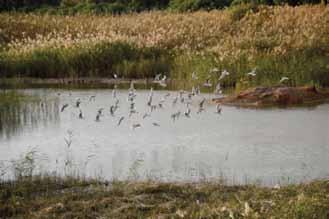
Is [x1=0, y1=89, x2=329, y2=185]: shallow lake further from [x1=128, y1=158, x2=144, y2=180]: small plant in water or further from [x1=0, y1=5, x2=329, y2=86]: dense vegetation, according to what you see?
[x1=0, y1=5, x2=329, y2=86]: dense vegetation

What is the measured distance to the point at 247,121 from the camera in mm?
10578

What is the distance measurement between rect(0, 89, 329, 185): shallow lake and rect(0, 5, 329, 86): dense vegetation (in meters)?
2.92

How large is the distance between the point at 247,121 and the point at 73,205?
4.64 metres

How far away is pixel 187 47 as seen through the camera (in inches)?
695

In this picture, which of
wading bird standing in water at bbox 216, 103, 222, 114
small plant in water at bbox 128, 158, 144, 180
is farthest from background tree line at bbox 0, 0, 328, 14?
small plant in water at bbox 128, 158, 144, 180

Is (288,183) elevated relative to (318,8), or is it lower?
lower

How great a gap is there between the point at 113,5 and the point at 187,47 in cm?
1553

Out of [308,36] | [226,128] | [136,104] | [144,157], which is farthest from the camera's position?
[308,36]

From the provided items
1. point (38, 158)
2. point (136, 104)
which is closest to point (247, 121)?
point (136, 104)

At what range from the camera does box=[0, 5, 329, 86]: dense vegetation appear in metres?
14.9

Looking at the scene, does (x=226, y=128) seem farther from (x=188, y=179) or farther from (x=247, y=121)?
(x=188, y=179)

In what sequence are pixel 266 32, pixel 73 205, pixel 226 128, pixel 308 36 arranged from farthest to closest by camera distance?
pixel 266 32, pixel 308 36, pixel 226 128, pixel 73 205

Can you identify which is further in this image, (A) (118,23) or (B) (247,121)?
(A) (118,23)

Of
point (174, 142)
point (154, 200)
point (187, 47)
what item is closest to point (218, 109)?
point (174, 142)
